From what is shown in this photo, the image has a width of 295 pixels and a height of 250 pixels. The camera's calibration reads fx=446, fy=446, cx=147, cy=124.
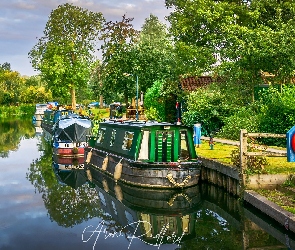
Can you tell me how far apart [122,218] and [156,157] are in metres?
4.10

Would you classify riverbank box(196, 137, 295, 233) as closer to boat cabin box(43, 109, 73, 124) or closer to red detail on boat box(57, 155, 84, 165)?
red detail on boat box(57, 155, 84, 165)

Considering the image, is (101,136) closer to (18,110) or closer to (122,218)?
(122,218)

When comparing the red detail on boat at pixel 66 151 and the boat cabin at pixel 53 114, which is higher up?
the boat cabin at pixel 53 114

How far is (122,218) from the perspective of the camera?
15.7m

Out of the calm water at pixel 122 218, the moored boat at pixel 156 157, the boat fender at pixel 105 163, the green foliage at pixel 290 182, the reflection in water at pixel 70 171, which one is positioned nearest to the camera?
the calm water at pixel 122 218

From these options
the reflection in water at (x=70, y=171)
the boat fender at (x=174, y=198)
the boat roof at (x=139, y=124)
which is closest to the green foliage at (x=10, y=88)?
the reflection in water at (x=70, y=171)

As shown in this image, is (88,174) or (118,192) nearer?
(118,192)

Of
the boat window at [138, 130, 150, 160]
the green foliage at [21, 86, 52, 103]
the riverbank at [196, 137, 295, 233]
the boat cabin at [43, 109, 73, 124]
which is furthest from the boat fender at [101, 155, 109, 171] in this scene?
the green foliage at [21, 86, 52, 103]

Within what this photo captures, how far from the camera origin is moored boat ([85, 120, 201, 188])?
1825 cm

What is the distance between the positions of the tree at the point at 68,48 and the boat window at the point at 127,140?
131 ft

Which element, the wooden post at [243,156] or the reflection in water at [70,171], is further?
the reflection in water at [70,171]

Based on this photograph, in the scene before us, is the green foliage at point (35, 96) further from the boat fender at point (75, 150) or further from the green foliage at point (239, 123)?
the green foliage at point (239, 123)

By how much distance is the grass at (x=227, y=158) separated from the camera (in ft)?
54.2

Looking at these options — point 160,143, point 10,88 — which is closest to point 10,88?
point 10,88
